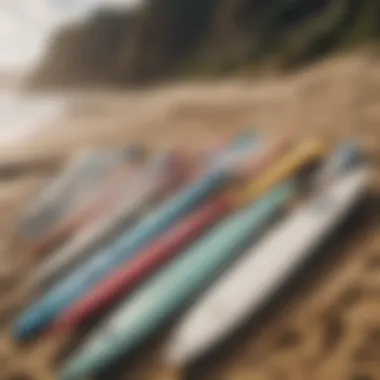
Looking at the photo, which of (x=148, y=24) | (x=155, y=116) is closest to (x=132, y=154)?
(x=155, y=116)

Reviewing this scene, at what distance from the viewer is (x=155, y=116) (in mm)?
960

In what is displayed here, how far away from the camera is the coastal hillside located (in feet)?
3.08

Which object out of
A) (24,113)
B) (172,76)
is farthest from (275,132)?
(24,113)

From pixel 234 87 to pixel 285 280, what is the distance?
244mm

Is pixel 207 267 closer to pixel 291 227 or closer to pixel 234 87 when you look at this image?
pixel 291 227

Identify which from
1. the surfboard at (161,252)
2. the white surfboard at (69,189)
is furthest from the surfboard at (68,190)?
the surfboard at (161,252)

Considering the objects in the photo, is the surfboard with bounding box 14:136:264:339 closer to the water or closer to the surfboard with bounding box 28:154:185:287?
the surfboard with bounding box 28:154:185:287

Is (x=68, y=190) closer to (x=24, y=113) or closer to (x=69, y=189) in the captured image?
(x=69, y=189)

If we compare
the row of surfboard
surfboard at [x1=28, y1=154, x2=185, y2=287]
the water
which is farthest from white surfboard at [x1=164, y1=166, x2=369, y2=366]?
the water

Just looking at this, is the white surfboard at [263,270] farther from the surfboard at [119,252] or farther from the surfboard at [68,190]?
the surfboard at [68,190]

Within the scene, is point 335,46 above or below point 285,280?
above

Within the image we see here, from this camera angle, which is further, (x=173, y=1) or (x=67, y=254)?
(x=173, y=1)

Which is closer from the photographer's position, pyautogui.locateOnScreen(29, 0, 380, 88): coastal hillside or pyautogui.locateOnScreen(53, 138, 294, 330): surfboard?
pyautogui.locateOnScreen(53, 138, 294, 330): surfboard

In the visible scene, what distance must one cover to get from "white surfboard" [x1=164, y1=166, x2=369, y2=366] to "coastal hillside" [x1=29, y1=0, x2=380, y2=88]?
163 mm
